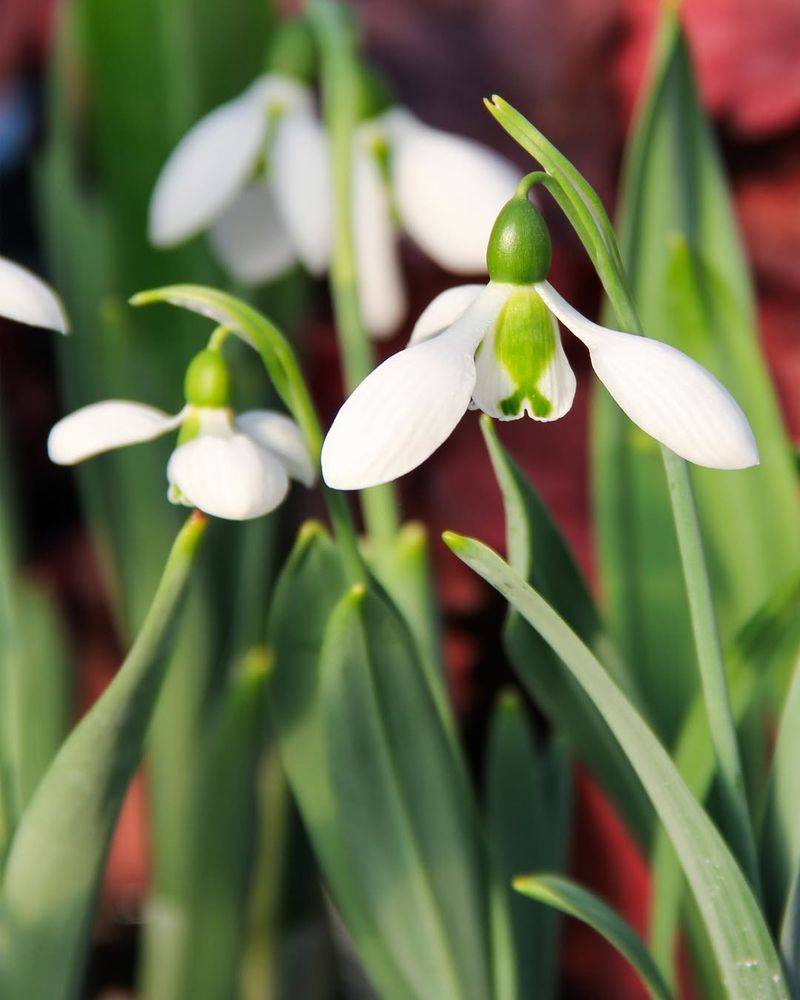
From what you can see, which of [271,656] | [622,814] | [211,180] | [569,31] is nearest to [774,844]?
[622,814]

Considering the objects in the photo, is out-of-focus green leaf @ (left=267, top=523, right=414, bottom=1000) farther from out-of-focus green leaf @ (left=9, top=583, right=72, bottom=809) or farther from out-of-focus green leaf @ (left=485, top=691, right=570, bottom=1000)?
out-of-focus green leaf @ (left=9, top=583, right=72, bottom=809)

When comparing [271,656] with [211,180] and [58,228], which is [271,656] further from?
[58,228]

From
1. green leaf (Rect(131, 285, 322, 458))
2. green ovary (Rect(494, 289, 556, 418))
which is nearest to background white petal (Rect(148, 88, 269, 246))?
green leaf (Rect(131, 285, 322, 458))

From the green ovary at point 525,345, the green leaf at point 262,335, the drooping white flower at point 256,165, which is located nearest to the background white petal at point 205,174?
the drooping white flower at point 256,165

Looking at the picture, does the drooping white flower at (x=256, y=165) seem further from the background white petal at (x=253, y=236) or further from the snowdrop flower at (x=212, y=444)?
the snowdrop flower at (x=212, y=444)

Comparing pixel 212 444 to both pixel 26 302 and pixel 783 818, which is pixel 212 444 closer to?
pixel 26 302

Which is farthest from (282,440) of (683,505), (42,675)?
(42,675)

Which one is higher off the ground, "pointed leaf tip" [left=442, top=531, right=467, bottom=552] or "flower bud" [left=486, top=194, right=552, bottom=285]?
"flower bud" [left=486, top=194, right=552, bottom=285]
